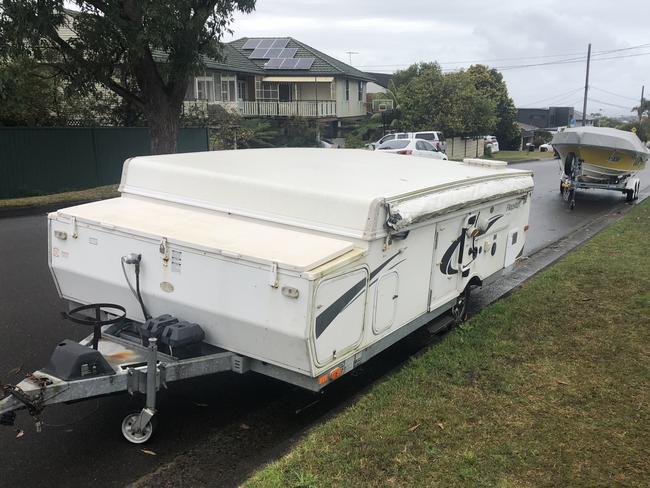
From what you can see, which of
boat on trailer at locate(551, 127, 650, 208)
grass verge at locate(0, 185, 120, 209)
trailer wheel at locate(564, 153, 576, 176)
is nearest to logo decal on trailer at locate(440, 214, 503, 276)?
boat on trailer at locate(551, 127, 650, 208)

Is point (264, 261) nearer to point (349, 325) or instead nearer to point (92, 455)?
point (349, 325)

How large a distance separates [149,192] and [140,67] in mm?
11958

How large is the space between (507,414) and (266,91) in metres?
38.3

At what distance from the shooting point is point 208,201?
5406 mm

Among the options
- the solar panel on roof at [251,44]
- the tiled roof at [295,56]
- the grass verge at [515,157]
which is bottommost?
the grass verge at [515,157]

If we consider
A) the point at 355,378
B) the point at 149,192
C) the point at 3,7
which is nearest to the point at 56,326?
the point at 149,192

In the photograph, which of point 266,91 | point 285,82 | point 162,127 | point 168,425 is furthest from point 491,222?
point 266,91

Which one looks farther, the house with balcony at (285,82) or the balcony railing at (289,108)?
the balcony railing at (289,108)

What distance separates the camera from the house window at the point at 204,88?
1357 inches

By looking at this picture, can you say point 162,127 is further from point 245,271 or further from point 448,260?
point 245,271

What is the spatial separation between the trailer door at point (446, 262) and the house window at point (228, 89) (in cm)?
3251

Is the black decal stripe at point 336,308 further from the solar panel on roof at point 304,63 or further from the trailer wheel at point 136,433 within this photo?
the solar panel on roof at point 304,63

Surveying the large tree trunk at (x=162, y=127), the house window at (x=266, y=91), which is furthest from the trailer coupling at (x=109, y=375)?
the house window at (x=266, y=91)

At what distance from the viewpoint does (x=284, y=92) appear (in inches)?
1635
